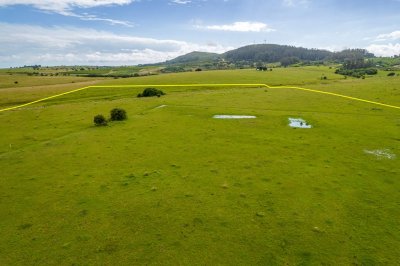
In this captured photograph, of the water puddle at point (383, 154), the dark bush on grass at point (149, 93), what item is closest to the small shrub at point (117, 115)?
the dark bush on grass at point (149, 93)

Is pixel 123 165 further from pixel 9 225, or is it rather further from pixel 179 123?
pixel 179 123

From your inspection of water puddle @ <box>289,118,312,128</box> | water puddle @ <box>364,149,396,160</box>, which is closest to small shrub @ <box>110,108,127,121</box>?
water puddle @ <box>289,118,312,128</box>

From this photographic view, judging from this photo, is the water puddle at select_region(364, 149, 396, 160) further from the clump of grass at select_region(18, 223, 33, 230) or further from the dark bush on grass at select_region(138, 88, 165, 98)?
the dark bush on grass at select_region(138, 88, 165, 98)

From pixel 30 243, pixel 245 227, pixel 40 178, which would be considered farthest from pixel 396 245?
pixel 40 178

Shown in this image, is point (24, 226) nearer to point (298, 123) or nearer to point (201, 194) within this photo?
point (201, 194)

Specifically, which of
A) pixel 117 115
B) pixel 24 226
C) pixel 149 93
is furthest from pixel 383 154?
pixel 149 93

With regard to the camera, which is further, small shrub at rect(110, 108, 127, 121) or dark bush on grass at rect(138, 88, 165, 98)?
dark bush on grass at rect(138, 88, 165, 98)

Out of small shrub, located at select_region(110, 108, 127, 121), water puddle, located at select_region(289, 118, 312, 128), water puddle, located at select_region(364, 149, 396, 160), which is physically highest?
small shrub, located at select_region(110, 108, 127, 121)
